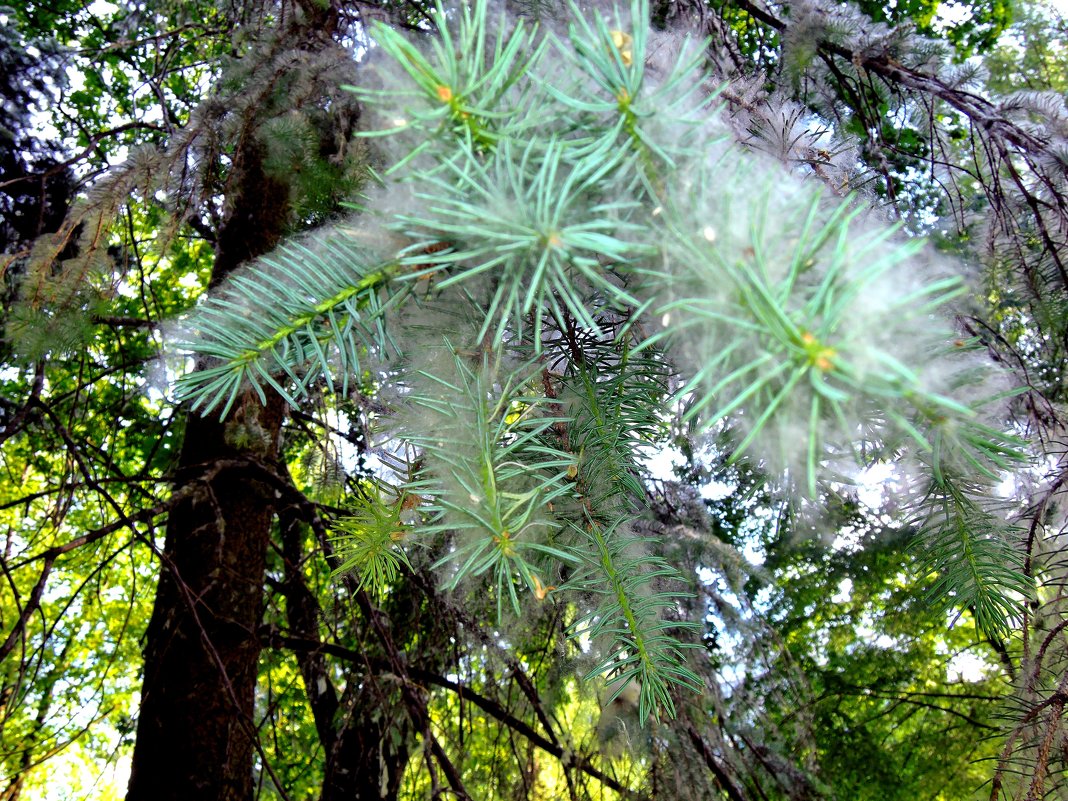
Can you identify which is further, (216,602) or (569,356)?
(216,602)

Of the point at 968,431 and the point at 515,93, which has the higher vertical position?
the point at 515,93

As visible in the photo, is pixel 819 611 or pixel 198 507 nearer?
pixel 198 507

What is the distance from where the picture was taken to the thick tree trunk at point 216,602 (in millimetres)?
1721

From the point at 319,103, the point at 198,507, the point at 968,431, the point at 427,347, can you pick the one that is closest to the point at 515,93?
the point at 427,347

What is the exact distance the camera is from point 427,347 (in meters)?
0.71

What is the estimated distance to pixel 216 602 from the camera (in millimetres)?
1984

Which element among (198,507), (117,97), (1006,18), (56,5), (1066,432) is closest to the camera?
(1066,432)

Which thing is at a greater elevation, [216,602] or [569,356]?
[216,602]

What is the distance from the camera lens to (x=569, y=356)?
31.7 inches

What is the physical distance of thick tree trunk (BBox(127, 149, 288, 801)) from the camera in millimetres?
1721

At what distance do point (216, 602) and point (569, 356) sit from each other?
1627 mm

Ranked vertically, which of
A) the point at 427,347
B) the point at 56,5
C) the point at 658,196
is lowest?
the point at 658,196

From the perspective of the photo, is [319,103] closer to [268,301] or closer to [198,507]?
[268,301]

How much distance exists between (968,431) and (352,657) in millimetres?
2102
